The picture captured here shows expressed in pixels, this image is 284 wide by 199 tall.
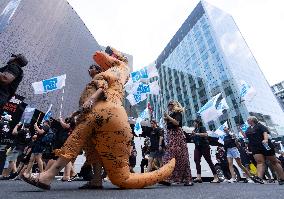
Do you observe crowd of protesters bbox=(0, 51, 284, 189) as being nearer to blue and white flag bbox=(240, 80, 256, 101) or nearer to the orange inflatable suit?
the orange inflatable suit

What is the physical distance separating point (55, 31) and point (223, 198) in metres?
29.0

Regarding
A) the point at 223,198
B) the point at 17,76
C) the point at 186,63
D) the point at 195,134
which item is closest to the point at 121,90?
Result: the point at 17,76

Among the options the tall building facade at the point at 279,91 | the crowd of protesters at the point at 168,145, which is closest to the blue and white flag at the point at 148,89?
the crowd of protesters at the point at 168,145

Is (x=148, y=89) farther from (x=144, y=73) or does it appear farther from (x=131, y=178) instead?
(x=131, y=178)

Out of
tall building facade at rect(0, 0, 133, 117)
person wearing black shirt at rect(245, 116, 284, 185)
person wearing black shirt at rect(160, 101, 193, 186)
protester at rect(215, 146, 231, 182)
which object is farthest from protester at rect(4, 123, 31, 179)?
tall building facade at rect(0, 0, 133, 117)

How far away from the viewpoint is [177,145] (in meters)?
4.96

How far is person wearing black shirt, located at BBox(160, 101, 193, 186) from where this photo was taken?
4840 mm

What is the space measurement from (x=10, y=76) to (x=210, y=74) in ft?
198

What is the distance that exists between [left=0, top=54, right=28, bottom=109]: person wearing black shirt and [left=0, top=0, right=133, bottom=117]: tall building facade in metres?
14.3

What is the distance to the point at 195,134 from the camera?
662cm

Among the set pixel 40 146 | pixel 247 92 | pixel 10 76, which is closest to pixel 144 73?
pixel 247 92

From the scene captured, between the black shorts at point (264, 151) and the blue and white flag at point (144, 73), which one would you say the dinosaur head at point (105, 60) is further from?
the blue and white flag at point (144, 73)

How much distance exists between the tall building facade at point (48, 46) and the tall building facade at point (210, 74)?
23488mm

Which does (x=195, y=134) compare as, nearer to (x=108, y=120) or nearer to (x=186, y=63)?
(x=108, y=120)
